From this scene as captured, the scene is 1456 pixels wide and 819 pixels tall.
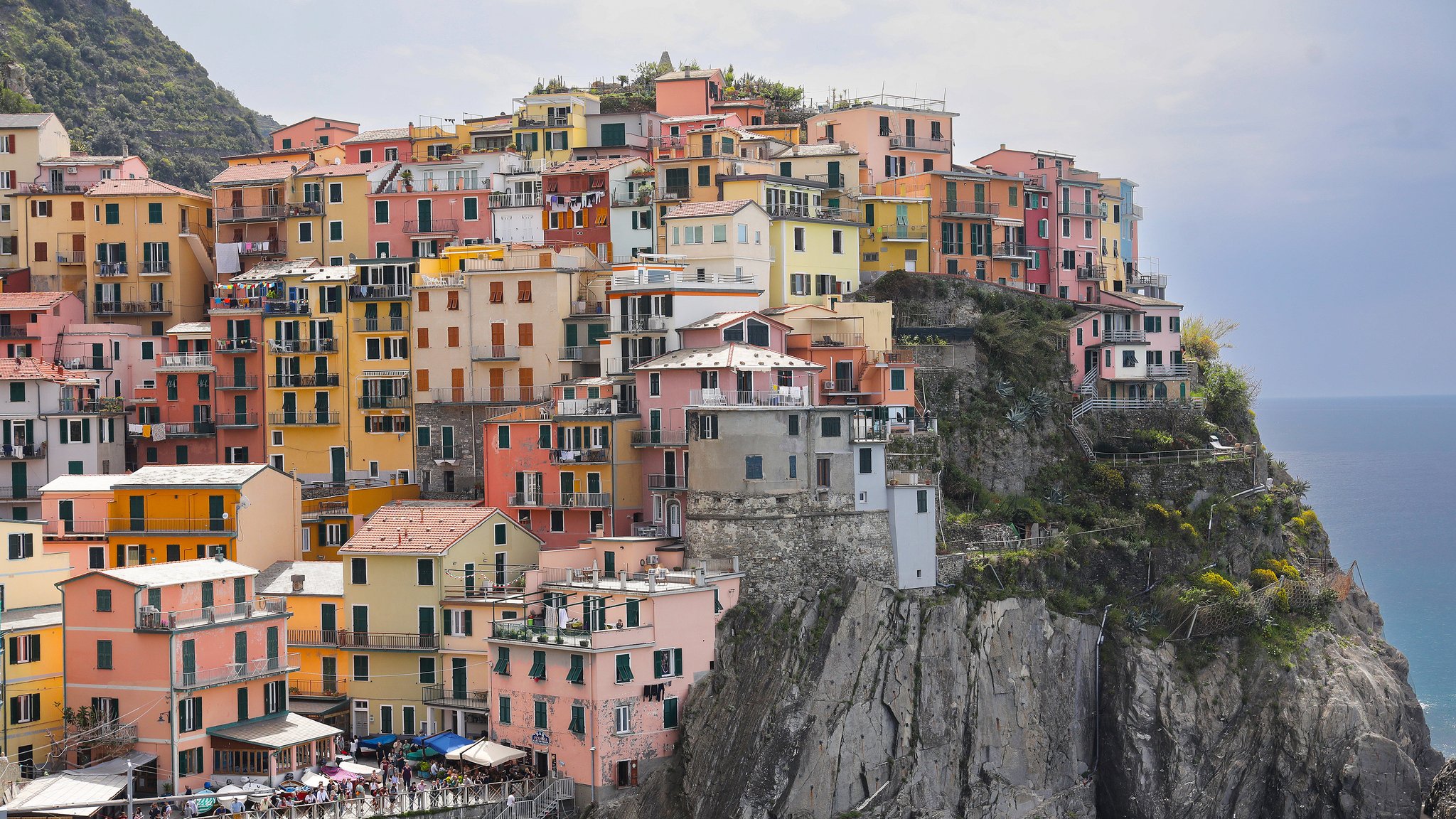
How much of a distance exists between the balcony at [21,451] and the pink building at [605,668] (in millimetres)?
25883

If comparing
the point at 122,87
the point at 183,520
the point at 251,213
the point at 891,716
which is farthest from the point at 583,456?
the point at 122,87

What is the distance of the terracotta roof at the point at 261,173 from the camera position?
292 feet

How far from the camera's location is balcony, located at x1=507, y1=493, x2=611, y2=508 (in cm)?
6888

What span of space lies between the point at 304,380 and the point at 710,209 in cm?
1935

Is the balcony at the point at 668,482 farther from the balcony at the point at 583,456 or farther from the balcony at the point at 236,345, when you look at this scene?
the balcony at the point at 236,345

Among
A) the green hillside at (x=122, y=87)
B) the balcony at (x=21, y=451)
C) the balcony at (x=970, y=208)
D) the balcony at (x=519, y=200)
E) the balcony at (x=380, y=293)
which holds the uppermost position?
the green hillside at (x=122, y=87)

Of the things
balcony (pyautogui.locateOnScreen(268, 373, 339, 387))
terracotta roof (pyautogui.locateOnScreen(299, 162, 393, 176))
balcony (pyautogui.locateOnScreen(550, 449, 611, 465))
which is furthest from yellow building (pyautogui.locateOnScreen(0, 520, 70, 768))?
terracotta roof (pyautogui.locateOnScreen(299, 162, 393, 176))

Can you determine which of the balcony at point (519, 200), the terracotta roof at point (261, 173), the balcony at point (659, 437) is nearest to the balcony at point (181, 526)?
the balcony at point (659, 437)

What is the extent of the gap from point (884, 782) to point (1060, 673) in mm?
10466

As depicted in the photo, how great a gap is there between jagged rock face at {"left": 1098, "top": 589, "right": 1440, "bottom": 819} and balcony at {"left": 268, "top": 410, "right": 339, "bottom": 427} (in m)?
34.0

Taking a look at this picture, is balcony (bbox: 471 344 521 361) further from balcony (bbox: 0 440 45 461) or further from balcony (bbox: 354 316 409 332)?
balcony (bbox: 0 440 45 461)

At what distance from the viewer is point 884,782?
63125 millimetres

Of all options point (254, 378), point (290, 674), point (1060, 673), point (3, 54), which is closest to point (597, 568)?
point (290, 674)

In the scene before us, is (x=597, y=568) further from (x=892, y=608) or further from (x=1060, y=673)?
(x=1060, y=673)
